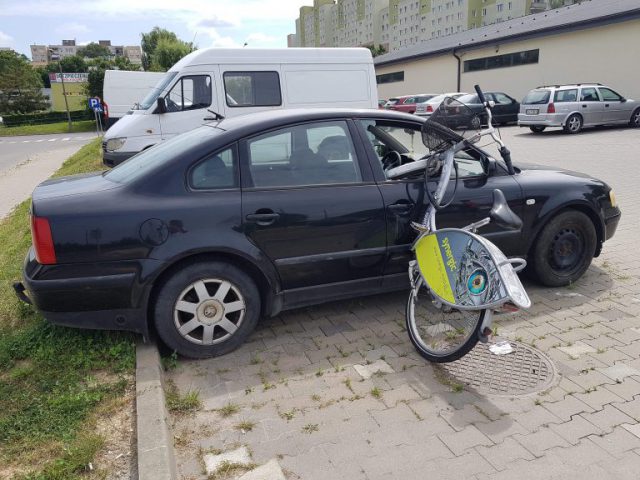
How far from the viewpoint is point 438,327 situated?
3791 mm

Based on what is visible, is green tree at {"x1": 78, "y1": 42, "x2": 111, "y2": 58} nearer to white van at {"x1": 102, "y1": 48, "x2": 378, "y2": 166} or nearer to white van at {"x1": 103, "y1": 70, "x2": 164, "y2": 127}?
white van at {"x1": 103, "y1": 70, "x2": 164, "y2": 127}

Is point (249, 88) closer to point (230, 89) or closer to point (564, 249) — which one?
point (230, 89)

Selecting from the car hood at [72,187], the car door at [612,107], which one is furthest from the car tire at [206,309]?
the car door at [612,107]

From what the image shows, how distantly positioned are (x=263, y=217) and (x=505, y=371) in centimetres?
183

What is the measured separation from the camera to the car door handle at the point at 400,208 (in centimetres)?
Result: 378

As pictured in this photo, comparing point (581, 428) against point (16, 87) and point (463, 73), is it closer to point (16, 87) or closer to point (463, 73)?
point (463, 73)

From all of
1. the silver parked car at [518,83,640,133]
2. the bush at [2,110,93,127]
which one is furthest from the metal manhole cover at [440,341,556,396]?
the bush at [2,110,93,127]

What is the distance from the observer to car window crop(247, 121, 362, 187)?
11.8 feet

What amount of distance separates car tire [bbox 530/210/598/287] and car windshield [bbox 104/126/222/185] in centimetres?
282

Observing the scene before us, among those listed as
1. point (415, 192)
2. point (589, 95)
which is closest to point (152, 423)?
point (415, 192)

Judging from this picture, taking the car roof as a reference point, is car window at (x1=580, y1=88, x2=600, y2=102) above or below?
below

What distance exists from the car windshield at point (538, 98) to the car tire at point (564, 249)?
47.5ft

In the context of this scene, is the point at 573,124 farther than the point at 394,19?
No

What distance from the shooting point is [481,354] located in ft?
11.6
